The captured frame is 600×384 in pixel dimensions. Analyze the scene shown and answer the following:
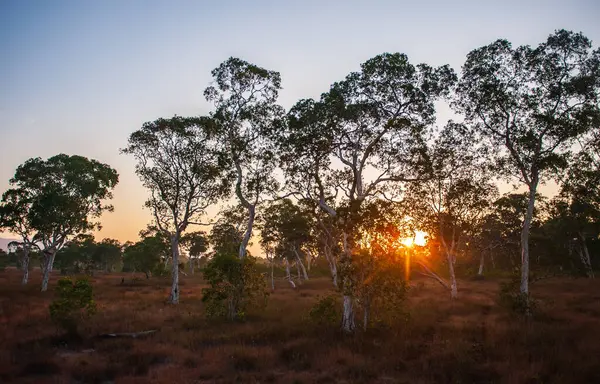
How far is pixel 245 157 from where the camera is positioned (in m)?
26.1

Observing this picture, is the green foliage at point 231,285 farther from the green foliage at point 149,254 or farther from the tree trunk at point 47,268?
the green foliage at point 149,254

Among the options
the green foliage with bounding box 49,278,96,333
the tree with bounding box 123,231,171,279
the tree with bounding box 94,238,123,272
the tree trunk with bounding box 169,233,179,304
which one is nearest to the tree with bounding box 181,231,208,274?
the tree with bounding box 123,231,171,279

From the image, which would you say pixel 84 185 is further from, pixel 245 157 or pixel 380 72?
pixel 380 72

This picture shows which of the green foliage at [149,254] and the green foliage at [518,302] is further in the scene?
the green foliage at [149,254]

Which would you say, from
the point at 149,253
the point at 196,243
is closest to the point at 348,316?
Result: the point at 149,253

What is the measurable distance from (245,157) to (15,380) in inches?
728

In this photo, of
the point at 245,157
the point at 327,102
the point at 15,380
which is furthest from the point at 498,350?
the point at 245,157

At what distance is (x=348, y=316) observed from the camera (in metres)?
17.5

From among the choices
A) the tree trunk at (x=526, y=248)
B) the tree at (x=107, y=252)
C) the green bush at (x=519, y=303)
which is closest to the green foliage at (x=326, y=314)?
the green bush at (x=519, y=303)

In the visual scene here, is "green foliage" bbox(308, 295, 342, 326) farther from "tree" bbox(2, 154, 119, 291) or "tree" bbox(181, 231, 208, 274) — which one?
"tree" bbox(181, 231, 208, 274)

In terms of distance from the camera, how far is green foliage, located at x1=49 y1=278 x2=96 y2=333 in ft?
53.6

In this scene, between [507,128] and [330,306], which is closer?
[330,306]

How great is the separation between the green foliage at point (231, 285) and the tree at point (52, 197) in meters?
28.4

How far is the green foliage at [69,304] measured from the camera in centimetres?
1634
